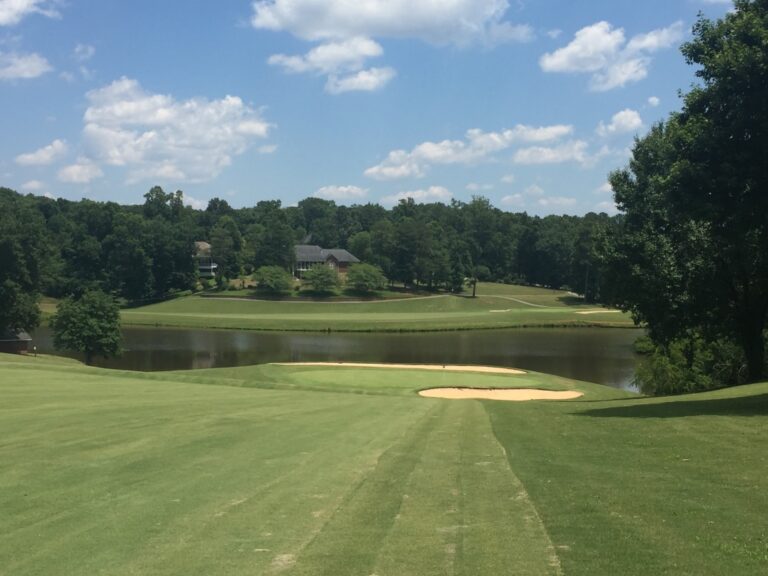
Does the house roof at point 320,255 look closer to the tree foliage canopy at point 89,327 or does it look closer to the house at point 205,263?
the house at point 205,263

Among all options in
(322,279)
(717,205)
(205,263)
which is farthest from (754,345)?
(205,263)

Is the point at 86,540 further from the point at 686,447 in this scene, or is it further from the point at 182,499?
the point at 686,447

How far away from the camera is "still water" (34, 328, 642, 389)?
57219mm

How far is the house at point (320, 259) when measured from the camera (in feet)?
554

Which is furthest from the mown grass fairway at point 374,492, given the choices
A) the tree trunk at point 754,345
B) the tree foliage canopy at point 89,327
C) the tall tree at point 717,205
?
the tree foliage canopy at point 89,327

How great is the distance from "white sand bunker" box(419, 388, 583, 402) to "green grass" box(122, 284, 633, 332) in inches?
2035

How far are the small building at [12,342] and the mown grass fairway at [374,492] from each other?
49.7m

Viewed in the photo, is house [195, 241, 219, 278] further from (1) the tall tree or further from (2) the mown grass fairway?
(2) the mown grass fairway

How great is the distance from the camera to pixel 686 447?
12.3 m

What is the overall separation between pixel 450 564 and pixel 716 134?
16.6 m

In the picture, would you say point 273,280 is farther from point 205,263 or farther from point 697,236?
point 697,236

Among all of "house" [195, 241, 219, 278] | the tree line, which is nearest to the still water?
the tree line

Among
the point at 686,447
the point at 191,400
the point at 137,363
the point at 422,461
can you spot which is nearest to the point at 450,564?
the point at 422,461

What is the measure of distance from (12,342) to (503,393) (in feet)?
164
